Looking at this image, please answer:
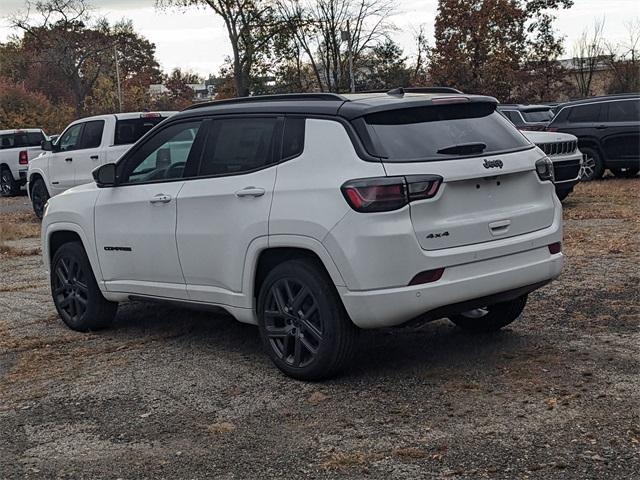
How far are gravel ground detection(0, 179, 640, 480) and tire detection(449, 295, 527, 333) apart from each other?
10 centimetres

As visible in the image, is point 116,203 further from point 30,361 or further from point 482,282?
point 482,282

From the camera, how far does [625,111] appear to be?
1847 cm

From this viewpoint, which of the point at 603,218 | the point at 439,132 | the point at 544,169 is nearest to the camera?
the point at 439,132

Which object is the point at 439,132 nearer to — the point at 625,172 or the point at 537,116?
the point at 625,172

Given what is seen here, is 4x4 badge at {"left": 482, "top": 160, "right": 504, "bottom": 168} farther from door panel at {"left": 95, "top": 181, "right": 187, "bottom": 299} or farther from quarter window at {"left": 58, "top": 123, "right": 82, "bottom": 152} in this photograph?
quarter window at {"left": 58, "top": 123, "right": 82, "bottom": 152}

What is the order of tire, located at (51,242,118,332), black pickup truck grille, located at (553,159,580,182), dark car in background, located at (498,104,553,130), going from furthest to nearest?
1. dark car in background, located at (498,104,553,130)
2. black pickup truck grille, located at (553,159,580,182)
3. tire, located at (51,242,118,332)

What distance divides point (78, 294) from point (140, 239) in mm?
1093

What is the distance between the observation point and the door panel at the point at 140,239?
6.43m

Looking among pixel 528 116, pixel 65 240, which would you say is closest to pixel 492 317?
pixel 65 240

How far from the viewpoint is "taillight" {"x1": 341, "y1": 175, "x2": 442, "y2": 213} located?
5.12 m

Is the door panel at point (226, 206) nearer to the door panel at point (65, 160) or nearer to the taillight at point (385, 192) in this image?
the taillight at point (385, 192)

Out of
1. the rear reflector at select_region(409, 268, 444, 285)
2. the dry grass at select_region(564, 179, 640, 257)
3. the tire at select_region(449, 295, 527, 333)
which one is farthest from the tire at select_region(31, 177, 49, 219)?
the rear reflector at select_region(409, 268, 444, 285)

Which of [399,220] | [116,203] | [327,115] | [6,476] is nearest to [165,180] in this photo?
[116,203]

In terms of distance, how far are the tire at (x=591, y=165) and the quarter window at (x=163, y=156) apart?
1345cm
